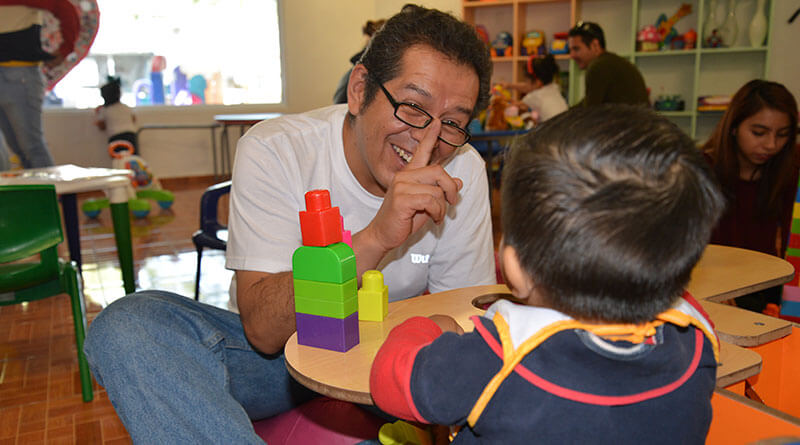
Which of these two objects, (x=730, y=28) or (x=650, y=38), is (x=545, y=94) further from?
(x=730, y=28)

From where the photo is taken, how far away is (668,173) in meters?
0.67

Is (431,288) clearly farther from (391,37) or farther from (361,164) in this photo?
(391,37)

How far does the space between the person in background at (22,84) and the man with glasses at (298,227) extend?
443 cm

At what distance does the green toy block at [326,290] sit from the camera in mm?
974

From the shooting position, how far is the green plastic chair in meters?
2.00

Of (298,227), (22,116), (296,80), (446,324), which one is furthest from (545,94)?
(446,324)

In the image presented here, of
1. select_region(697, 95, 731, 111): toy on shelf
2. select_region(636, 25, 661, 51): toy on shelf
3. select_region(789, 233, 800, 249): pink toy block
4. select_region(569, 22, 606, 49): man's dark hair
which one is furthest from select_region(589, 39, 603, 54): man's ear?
select_region(789, 233, 800, 249): pink toy block

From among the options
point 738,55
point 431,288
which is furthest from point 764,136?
point 738,55

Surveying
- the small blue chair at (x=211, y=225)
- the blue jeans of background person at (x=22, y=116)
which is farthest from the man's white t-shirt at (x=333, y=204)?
the blue jeans of background person at (x=22, y=116)

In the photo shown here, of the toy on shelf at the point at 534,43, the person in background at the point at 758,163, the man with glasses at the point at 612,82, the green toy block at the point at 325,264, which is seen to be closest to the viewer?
the green toy block at the point at 325,264

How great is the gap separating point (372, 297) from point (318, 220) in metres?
0.23

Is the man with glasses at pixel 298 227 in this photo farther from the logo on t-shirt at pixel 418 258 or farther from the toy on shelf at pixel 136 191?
the toy on shelf at pixel 136 191

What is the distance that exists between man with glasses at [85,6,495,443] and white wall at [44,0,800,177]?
5.49m

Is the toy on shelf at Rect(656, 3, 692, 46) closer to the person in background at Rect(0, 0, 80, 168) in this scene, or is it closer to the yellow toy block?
the person in background at Rect(0, 0, 80, 168)
